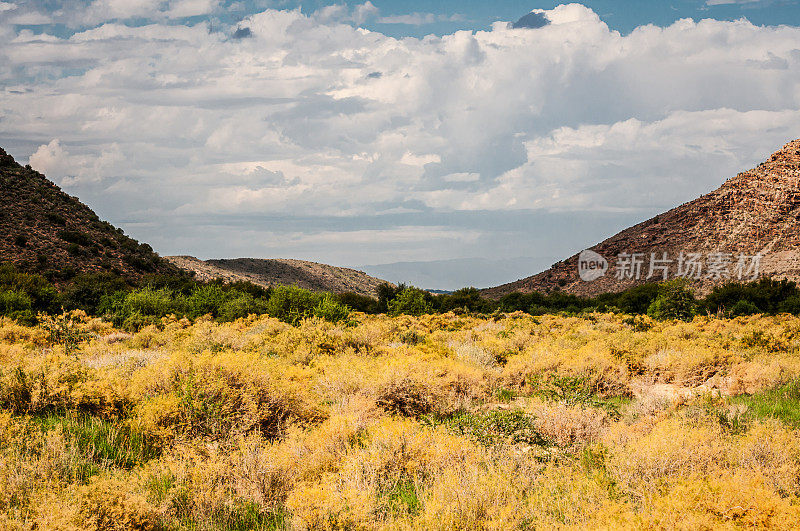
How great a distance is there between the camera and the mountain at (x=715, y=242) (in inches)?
2387

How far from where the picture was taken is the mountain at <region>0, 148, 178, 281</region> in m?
A: 42.9

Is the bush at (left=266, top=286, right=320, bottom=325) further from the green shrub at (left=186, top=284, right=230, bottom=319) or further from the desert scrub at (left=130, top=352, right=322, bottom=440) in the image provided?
the desert scrub at (left=130, top=352, right=322, bottom=440)

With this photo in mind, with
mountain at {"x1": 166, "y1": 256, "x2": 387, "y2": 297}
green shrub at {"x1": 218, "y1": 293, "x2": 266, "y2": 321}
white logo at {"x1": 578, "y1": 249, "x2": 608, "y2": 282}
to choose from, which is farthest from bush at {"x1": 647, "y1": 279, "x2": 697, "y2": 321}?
mountain at {"x1": 166, "y1": 256, "x2": 387, "y2": 297}

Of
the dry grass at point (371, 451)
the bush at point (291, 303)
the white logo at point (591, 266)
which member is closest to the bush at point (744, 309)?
the dry grass at point (371, 451)

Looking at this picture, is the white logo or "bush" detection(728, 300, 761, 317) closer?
"bush" detection(728, 300, 761, 317)

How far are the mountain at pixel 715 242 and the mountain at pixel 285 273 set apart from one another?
3158cm

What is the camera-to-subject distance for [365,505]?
4.56m

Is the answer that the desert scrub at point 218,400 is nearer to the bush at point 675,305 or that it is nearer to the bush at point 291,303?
the bush at point 291,303

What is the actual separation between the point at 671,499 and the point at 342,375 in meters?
5.88

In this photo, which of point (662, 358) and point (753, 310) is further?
point (753, 310)

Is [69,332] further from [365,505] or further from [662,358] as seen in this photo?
[662,358]

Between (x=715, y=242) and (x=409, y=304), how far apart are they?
52.0 meters

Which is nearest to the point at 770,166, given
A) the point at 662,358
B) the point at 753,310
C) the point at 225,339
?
the point at 753,310

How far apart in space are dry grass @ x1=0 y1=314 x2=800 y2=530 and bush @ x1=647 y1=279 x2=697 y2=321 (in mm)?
23767
